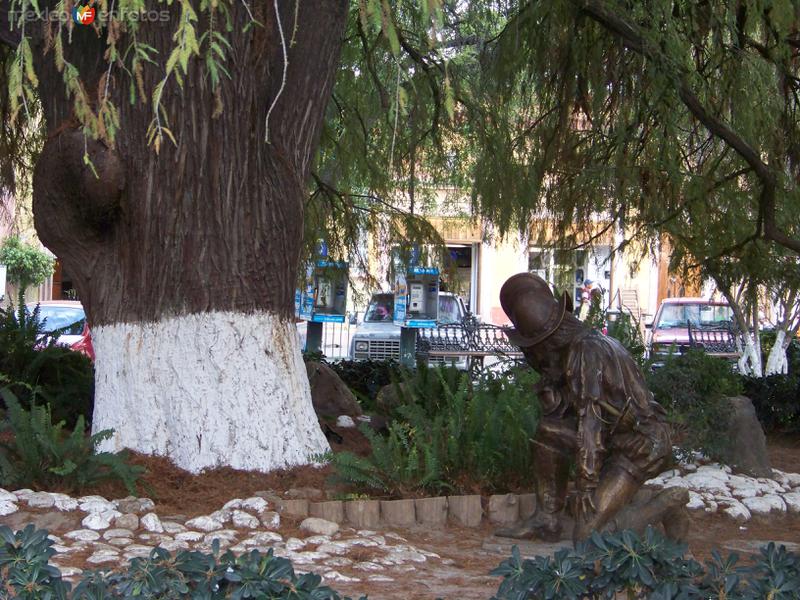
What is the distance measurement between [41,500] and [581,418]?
3.11 meters

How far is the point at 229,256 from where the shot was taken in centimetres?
644

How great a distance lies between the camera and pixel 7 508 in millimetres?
5402

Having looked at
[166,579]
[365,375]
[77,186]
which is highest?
[77,186]

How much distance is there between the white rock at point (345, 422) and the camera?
347 inches

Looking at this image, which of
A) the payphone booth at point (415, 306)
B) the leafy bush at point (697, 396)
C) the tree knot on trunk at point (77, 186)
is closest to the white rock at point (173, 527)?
the tree knot on trunk at point (77, 186)

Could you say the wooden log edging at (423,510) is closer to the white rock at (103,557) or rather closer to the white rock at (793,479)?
the white rock at (103,557)

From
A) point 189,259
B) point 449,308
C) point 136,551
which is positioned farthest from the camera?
point 449,308

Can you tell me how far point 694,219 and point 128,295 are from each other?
5299 millimetres

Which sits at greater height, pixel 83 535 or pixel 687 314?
pixel 687 314

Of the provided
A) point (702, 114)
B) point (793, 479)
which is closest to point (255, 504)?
point (702, 114)

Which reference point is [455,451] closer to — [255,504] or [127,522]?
[255,504]

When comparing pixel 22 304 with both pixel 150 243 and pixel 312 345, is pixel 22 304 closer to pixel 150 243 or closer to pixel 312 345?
pixel 150 243

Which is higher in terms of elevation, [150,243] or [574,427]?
[150,243]

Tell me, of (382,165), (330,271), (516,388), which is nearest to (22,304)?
(330,271)
